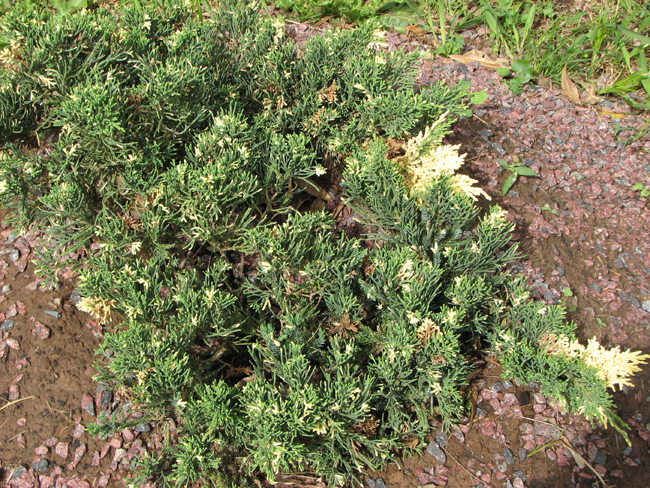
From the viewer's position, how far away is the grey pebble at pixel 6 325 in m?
2.71

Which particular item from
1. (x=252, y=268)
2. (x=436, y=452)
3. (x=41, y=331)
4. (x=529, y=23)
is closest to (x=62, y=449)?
(x=41, y=331)

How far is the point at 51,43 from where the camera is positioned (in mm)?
2420

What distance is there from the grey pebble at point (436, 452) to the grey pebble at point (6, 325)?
7.58 ft

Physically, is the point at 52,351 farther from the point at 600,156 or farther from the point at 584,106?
the point at 584,106

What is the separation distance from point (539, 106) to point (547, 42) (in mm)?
715

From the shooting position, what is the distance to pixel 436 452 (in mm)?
2512

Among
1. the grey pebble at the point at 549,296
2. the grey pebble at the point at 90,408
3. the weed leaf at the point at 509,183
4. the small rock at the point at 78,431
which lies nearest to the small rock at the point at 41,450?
the small rock at the point at 78,431

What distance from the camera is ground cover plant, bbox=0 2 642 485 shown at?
2162mm

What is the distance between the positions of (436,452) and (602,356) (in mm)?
910

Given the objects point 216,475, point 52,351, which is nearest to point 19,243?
point 52,351

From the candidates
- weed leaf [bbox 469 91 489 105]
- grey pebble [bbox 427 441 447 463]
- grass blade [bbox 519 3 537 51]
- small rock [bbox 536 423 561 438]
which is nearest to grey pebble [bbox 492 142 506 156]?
weed leaf [bbox 469 91 489 105]

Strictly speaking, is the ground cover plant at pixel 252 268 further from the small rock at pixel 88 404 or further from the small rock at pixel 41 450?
the small rock at pixel 41 450

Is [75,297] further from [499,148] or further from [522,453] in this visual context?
[499,148]

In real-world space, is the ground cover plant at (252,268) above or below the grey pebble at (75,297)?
above
